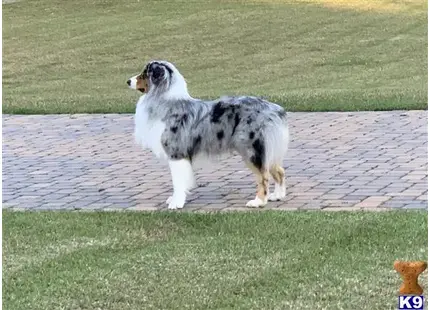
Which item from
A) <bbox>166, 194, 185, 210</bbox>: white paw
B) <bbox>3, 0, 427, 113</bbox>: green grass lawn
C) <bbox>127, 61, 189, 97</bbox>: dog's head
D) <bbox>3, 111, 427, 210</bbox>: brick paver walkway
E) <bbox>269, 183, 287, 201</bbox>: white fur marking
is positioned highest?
<bbox>127, 61, 189, 97</bbox>: dog's head

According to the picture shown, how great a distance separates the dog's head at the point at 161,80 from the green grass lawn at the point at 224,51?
19.1 feet

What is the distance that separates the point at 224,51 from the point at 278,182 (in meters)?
17.5

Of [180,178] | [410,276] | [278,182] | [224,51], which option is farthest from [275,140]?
[224,51]

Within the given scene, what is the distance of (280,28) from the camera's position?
2898 centimetres

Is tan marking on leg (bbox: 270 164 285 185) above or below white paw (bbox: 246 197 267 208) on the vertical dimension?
above

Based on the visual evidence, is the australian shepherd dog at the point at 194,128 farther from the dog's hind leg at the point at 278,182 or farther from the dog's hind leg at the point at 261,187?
the dog's hind leg at the point at 278,182

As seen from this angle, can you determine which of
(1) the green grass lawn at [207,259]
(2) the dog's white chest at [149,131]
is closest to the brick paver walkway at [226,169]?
(2) the dog's white chest at [149,131]

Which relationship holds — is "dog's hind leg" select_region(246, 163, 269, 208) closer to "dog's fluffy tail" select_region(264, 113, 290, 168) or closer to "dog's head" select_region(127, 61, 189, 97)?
"dog's fluffy tail" select_region(264, 113, 290, 168)

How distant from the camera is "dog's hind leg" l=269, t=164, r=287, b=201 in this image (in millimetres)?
8641

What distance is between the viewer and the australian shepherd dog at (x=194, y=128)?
8.33 m

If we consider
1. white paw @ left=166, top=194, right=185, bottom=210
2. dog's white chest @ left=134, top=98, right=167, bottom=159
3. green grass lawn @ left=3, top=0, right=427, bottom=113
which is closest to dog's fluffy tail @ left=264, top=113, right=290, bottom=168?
white paw @ left=166, top=194, right=185, bottom=210

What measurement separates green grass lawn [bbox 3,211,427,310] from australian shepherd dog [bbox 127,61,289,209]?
1.56 ft

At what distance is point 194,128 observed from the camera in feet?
27.6

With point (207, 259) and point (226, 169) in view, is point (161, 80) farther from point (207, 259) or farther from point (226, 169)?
point (207, 259)
